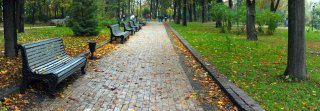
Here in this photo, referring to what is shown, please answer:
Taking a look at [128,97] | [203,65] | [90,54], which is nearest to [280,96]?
[128,97]

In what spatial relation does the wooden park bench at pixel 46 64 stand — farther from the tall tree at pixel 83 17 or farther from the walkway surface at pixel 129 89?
the tall tree at pixel 83 17

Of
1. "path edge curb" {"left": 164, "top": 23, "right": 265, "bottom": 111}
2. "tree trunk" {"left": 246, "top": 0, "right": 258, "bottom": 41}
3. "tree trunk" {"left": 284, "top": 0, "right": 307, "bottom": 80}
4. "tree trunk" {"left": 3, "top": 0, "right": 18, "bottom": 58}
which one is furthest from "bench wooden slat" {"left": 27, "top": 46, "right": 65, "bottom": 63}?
"tree trunk" {"left": 246, "top": 0, "right": 258, "bottom": 41}

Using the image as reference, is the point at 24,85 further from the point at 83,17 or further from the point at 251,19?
the point at 251,19

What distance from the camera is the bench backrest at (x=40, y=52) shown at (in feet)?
20.2

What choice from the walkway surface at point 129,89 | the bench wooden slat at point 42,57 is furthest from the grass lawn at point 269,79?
the bench wooden slat at point 42,57

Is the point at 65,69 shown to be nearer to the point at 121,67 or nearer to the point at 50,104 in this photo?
the point at 50,104

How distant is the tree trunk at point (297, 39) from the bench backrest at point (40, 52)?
5.02 metres

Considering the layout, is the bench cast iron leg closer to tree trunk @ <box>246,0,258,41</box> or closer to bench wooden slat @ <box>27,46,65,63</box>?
bench wooden slat @ <box>27,46,65,63</box>

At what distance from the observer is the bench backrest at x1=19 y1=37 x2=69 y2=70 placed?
616 cm

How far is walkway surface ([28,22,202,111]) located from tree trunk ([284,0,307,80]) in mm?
2234

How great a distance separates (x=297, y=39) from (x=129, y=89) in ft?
Result: 11.8

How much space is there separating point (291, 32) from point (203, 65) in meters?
2.89

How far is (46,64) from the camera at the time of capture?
6.96m

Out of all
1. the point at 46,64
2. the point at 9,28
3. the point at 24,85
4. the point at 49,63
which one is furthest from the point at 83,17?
the point at 24,85
